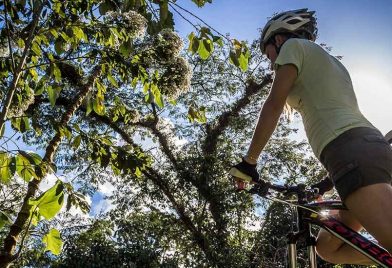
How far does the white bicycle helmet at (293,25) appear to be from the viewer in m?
2.06

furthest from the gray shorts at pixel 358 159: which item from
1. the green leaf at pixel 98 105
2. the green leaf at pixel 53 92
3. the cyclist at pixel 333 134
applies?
the green leaf at pixel 98 105

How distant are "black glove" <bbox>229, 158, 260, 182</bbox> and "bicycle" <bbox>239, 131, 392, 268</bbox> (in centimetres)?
7

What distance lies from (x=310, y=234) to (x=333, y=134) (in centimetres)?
48

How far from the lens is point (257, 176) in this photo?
169 centimetres

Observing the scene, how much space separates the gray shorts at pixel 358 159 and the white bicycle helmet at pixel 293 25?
714 millimetres

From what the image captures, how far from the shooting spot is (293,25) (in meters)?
2.07

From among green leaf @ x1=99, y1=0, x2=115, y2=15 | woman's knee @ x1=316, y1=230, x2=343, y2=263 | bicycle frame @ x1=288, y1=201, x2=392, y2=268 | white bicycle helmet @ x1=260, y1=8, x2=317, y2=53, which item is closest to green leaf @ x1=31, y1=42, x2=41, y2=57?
green leaf @ x1=99, y1=0, x2=115, y2=15

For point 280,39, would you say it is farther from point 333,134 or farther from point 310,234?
point 310,234

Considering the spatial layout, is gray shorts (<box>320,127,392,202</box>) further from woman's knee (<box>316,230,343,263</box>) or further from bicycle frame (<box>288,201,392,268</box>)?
woman's knee (<box>316,230,343,263</box>)

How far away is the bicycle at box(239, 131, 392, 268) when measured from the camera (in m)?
1.67

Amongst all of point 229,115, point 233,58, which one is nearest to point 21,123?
point 233,58

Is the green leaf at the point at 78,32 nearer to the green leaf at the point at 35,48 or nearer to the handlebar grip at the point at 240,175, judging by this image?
the green leaf at the point at 35,48

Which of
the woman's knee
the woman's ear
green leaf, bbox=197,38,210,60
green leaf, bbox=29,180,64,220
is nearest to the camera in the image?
green leaf, bbox=29,180,64,220

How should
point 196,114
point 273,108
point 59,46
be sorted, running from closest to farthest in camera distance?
point 273,108, point 59,46, point 196,114
